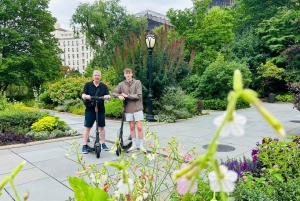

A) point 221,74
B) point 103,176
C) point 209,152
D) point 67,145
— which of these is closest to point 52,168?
point 67,145

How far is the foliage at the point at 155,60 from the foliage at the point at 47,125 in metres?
4.21

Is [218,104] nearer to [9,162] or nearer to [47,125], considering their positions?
[47,125]

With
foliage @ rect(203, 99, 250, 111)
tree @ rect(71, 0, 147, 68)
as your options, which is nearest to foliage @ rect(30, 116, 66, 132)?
foliage @ rect(203, 99, 250, 111)

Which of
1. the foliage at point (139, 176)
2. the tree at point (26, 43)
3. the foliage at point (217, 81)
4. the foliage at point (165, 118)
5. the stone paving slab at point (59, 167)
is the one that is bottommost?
the stone paving slab at point (59, 167)

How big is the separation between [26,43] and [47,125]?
1904 cm

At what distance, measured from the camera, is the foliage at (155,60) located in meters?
10.7

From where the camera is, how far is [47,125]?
23.2 ft

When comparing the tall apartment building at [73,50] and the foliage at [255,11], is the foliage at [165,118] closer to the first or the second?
the foliage at [255,11]

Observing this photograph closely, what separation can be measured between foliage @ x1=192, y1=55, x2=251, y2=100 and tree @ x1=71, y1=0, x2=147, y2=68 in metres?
14.7

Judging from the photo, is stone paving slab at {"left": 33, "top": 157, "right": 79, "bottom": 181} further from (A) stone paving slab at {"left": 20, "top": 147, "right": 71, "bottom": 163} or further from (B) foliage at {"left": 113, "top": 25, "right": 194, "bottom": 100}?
(B) foliage at {"left": 113, "top": 25, "right": 194, "bottom": 100}

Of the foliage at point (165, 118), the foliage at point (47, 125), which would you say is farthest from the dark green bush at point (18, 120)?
the foliage at point (165, 118)

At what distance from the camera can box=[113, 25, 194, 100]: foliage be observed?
10727 millimetres

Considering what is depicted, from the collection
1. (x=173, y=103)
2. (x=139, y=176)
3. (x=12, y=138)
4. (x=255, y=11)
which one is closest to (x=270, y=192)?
(x=139, y=176)

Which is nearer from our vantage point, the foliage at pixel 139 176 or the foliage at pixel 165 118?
the foliage at pixel 139 176
